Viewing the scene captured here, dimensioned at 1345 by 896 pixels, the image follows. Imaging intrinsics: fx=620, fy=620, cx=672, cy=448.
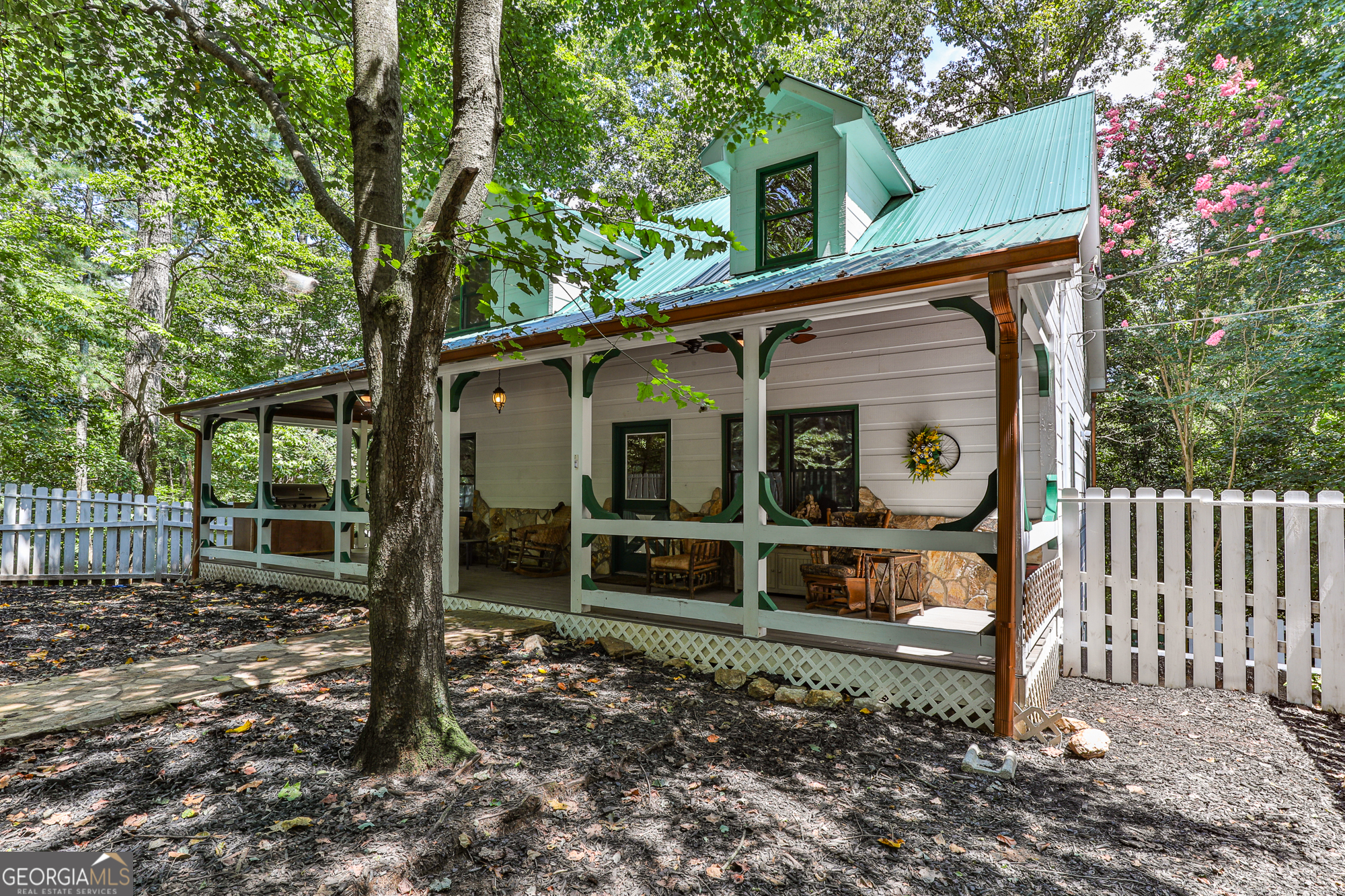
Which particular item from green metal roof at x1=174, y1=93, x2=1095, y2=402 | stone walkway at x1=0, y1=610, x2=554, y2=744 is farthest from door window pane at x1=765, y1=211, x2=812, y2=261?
stone walkway at x1=0, y1=610, x2=554, y2=744

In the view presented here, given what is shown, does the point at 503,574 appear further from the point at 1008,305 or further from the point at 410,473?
the point at 1008,305

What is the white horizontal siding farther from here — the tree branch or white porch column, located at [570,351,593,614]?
the tree branch

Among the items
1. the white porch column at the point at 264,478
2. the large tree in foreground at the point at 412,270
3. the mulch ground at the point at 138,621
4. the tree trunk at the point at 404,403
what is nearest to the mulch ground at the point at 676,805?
the tree trunk at the point at 404,403

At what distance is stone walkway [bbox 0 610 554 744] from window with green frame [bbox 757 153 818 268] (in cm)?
539

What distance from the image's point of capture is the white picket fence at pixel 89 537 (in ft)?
33.1

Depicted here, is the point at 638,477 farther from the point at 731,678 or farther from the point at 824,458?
the point at 731,678

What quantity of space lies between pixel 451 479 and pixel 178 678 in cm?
334

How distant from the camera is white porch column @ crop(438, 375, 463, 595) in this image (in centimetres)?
765

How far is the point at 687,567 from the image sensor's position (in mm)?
6980

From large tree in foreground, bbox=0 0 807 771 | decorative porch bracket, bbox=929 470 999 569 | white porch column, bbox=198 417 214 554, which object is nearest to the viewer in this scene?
large tree in foreground, bbox=0 0 807 771

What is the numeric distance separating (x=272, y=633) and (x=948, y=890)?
Answer: 713 cm

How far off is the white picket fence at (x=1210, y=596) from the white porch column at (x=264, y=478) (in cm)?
1123

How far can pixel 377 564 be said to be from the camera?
3432 mm

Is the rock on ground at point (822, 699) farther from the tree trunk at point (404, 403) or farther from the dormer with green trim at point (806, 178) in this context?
the dormer with green trim at point (806, 178)
